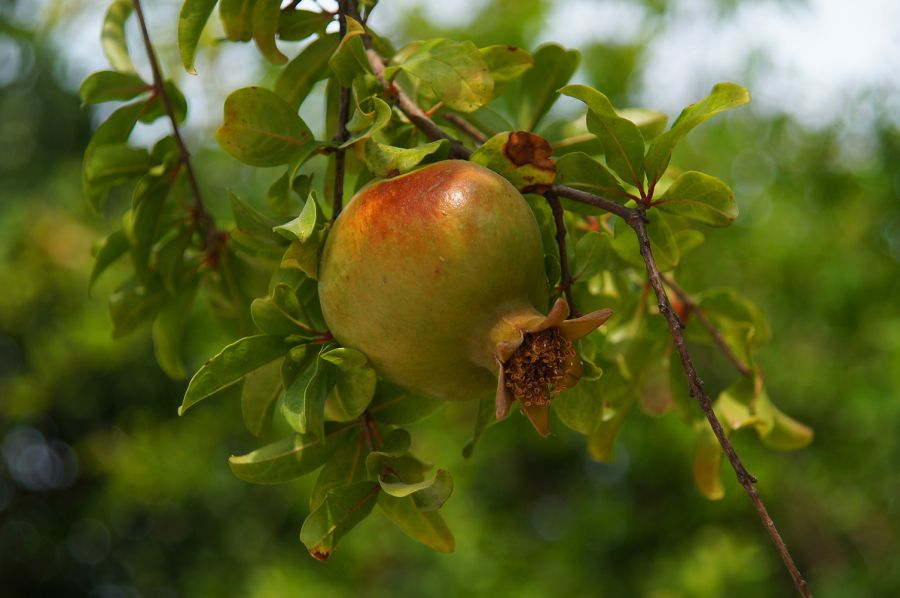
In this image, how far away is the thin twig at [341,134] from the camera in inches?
31.9

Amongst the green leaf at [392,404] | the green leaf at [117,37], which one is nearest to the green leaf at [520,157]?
the green leaf at [392,404]

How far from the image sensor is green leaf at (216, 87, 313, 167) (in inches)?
32.5

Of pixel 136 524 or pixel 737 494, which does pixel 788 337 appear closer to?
pixel 737 494

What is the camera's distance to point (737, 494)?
11.1 ft

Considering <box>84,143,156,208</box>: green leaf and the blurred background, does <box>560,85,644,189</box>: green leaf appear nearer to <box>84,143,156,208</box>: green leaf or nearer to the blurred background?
<box>84,143,156,208</box>: green leaf

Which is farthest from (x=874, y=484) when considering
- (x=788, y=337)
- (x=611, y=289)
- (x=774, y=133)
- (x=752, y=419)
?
(x=611, y=289)

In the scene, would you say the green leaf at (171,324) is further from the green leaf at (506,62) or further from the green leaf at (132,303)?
the green leaf at (506,62)

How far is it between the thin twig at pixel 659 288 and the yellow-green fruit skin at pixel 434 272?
0.07 metres

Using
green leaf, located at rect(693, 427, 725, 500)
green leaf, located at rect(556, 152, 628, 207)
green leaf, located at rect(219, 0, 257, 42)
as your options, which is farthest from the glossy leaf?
green leaf, located at rect(693, 427, 725, 500)

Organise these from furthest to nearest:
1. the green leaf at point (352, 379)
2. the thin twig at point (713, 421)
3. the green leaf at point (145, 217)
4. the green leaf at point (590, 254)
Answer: the green leaf at point (145, 217) → the green leaf at point (590, 254) → the green leaf at point (352, 379) → the thin twig at point (713, 421)

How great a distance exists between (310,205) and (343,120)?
15 centimetres

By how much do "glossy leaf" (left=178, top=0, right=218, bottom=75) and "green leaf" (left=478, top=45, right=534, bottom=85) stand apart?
0.27 meters

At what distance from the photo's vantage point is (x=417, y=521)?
0.82 m

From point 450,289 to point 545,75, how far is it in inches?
19.1
